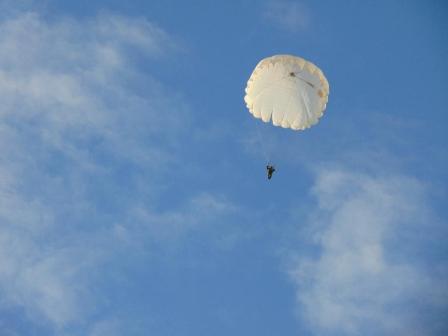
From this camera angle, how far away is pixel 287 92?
4228cm

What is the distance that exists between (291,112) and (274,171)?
147 inches

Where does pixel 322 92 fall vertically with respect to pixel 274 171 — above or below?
above

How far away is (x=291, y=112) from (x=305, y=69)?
2796mm

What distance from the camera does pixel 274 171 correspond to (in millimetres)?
43719

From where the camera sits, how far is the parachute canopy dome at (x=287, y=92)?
136ft

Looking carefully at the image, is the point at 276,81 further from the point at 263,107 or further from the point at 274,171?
the point at 274,171

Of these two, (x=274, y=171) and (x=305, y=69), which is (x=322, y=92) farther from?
(x=274, y=171)

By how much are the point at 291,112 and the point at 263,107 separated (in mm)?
1678

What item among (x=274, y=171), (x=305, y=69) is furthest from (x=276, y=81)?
(x=274, y=171)

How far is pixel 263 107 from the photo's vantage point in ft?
141

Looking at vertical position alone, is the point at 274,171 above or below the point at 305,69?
below

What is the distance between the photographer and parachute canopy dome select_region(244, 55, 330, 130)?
41438 millimetres

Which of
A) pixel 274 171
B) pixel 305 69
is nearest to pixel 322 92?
pixel 305 69

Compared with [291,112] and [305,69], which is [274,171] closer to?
[291,112]
